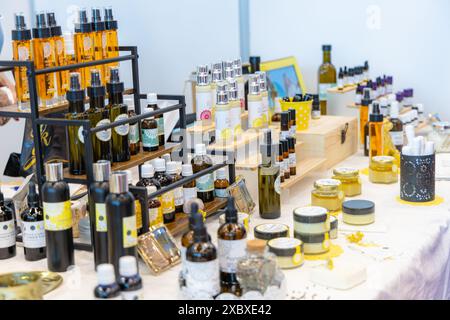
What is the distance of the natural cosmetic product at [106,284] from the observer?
144 cm

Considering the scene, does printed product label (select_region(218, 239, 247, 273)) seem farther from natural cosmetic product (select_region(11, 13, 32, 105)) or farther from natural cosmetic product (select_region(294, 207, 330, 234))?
natural cosmetic product (select_region(11, 13, 32, 105))

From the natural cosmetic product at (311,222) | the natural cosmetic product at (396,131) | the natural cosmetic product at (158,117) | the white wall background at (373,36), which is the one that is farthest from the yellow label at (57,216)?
the white wall background at (373,36)

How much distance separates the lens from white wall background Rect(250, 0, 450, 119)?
342cm

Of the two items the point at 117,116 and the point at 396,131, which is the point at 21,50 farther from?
the point at 396,131

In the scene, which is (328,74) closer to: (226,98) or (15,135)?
(226,98)

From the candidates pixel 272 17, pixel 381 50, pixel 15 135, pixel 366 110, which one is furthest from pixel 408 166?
pixel 15 135

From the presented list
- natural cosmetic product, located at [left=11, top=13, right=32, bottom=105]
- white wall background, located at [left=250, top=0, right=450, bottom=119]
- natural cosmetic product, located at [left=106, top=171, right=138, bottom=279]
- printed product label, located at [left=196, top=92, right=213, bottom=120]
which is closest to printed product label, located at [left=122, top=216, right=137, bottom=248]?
natural cosmetic product, located at [left=106, top=171, right=138, bottom=279]

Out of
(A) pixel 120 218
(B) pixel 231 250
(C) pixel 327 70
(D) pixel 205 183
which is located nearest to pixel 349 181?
(D) pixel 205 183

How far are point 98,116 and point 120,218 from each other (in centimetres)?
34

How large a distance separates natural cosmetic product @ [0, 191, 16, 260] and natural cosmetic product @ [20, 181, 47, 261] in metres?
0.04

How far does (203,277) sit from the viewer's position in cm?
148

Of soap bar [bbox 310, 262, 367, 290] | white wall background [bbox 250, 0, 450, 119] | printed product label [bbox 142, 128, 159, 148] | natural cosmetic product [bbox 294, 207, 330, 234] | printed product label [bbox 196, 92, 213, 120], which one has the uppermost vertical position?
white wall background [bbox 250, 0, 450, 119]

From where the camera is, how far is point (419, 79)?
3471mm

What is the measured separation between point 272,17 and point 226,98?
155 cm
